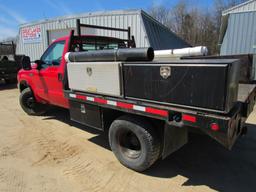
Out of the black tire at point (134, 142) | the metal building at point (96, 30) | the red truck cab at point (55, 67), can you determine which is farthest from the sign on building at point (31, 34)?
the black tire at point (134, 142)

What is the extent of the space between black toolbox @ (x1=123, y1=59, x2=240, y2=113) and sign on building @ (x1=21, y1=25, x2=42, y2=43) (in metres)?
13.7

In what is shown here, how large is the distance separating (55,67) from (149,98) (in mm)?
2722

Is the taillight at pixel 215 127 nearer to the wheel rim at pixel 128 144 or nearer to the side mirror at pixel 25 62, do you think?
the wheel rim at pixel 128 144

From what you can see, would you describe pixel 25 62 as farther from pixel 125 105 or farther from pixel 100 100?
pixel 125 105

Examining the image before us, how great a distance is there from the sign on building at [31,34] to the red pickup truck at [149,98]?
1140cm

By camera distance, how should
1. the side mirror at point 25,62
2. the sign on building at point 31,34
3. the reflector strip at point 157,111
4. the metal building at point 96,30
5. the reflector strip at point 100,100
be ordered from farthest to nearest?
the sign on building at point 31,34 → the metal building at point 96,30 → the side mirror at point 25,62 → the reflector strip at point 100,100 → the reflector strip at point 157,111

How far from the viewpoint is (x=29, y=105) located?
6.00 meters

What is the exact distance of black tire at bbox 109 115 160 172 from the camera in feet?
9.45

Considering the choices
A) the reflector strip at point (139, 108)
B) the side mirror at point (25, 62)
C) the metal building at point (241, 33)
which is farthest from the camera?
the metal building at point (241, 33)

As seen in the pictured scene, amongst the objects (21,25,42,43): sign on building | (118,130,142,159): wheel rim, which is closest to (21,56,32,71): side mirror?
(118,130,142,159): wheel rim

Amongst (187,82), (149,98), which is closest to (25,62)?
(149,98)

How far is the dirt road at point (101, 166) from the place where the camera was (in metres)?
2.88

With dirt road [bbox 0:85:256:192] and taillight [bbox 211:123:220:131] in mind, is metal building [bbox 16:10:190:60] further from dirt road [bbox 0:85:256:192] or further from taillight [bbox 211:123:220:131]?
taillight [bbox 211:123:220:131]

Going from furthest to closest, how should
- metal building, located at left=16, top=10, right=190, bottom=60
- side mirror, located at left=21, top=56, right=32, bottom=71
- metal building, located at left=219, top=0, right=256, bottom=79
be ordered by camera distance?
metal building, located at left=16, top=10, right=190, bottom=60, metal building, located at left=219, top=0, right=256, bottom=79, side mirror, located at left=21, top=56, right=32, bottom=71
